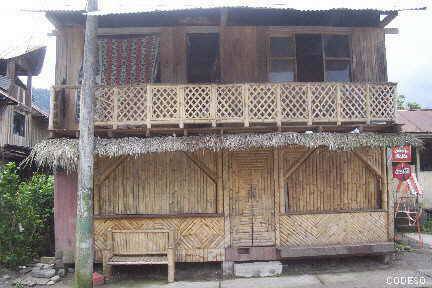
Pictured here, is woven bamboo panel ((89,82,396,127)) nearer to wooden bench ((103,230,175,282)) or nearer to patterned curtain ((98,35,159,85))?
patterned curtain ((98,35,159,85))

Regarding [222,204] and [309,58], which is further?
[309,58]

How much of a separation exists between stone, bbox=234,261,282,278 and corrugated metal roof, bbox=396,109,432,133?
8009 millimetres

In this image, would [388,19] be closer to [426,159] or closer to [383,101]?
[383,101]

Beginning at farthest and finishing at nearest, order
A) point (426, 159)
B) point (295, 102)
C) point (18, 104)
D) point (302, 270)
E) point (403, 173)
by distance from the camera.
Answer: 1. point (18, 104)
2. point (426, 159)
3. point (403, 173)
4. point (302, 270)
5. point (295, 102)

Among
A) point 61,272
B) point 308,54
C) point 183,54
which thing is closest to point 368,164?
point 308,54

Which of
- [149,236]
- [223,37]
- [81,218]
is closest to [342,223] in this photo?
[149,236]

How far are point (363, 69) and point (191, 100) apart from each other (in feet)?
17.3

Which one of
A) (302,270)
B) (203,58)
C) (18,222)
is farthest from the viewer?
(203,58)

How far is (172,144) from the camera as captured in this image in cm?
938

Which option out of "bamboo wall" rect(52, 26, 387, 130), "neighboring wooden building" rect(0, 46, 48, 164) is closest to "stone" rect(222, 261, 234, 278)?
"bamboo wall" rect(52, 26, 387, 130)

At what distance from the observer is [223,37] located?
1072cm

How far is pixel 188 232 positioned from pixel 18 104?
1123 cm

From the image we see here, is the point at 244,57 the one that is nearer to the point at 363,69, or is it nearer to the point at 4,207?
the point at 363,69

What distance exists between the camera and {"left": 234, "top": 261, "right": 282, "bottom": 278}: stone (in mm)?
9781
